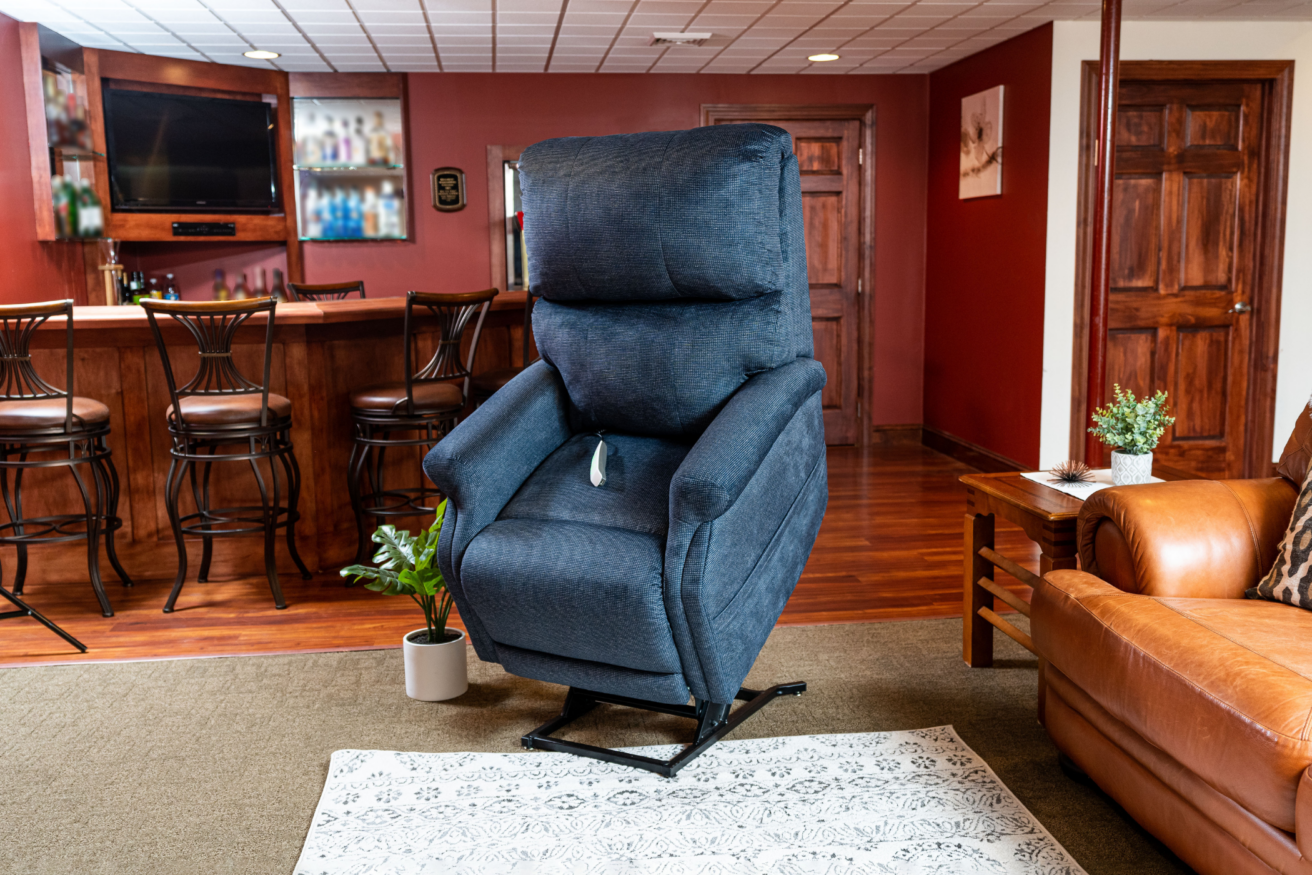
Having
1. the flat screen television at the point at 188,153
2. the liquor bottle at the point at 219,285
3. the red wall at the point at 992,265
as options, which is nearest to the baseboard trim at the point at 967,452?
the red wall at the point at 992,265

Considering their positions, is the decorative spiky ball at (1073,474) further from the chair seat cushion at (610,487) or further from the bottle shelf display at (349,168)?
the bottle shelf display at (349,168)

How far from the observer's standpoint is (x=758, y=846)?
1925mm

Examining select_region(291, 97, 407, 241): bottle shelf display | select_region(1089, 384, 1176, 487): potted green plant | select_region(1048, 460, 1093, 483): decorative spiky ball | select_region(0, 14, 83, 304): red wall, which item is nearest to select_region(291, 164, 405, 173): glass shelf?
select_region(291, 97, 407, 241): bottle shelf display

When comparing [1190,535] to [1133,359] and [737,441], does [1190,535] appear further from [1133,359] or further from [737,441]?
[1133,359]

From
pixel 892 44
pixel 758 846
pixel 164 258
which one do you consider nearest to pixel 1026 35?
pixel 892 44

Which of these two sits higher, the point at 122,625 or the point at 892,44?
the point at 892,44

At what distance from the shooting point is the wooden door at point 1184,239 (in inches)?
202

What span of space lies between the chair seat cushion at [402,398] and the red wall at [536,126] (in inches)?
105

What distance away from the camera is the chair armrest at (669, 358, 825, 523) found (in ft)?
6.44

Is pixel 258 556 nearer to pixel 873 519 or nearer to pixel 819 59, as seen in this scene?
pixel 873 519

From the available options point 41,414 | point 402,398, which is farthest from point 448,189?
point 41,414

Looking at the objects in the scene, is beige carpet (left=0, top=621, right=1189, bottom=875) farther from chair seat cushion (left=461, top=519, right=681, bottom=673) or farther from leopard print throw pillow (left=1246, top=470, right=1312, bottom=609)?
leopard print throw pillow (left=1246, top=470, right=1312, bottom=609)

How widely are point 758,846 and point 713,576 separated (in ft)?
1.64

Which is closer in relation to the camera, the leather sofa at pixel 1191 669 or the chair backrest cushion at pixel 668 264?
the leather sofa at pixel 1191 669
